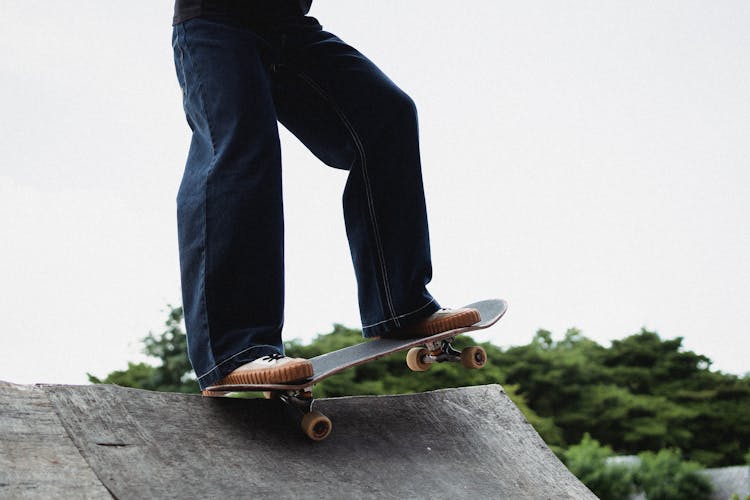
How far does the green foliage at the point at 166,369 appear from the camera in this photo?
34.9ft

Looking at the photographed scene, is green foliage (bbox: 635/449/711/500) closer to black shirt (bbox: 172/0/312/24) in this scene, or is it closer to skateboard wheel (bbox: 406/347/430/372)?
skateboard wheel (bbox: 406/347/430/372)

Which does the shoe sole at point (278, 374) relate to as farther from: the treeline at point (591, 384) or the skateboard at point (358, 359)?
the treeline at point (591, 384)

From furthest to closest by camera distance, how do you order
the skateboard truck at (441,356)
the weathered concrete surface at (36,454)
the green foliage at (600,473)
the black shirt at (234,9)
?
the green foliage at (600,473) → the skateboard truck at (441,356) → the black shirt at (234,9) → the weathered concrete surface at (36,454)

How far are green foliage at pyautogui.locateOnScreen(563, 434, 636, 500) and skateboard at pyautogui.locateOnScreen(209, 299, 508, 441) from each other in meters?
6.47

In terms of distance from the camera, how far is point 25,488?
1697mm

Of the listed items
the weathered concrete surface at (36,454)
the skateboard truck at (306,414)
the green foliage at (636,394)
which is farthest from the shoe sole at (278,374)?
the green foliage at (636,394)

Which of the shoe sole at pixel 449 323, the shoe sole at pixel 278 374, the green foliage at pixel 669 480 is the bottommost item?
the green foliage at pixel 669 480

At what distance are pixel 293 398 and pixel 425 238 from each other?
0.80 metres

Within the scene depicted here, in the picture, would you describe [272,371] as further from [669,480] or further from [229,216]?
[669,480]

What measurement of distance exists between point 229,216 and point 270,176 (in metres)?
0.19

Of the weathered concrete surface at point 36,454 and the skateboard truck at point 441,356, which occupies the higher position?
the skateboard truck at point 441,356

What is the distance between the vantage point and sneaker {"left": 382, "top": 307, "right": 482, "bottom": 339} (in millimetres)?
2709

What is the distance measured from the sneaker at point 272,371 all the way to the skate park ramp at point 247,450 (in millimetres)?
167

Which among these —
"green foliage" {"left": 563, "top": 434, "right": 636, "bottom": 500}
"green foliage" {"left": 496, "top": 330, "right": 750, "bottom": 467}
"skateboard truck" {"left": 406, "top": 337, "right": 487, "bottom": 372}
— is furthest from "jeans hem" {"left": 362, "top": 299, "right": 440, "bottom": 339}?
"green foliage" {"left": 496, "top": 330, "right": 750, "bottom": 467}
